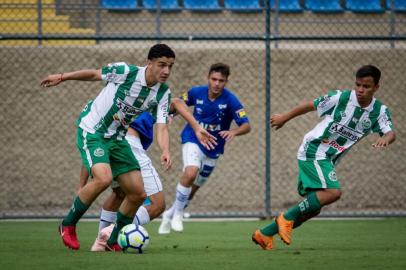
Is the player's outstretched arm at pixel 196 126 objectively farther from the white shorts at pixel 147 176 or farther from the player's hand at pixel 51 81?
→ the player's hand at pixel 51 81

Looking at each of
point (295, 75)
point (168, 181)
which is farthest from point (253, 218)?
point (295, 75)

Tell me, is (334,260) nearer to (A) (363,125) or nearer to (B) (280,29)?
(A) (363,125)

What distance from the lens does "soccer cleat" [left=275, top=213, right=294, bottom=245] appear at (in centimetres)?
799

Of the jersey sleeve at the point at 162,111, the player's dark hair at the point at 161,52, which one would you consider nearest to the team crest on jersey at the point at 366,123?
the jersey sleeve at the point at 162,111

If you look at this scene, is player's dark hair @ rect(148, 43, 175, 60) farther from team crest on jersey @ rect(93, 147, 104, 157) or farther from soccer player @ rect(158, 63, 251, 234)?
soccer player @ rect(158, 63, 251, 234)

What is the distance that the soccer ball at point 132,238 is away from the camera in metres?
7.52

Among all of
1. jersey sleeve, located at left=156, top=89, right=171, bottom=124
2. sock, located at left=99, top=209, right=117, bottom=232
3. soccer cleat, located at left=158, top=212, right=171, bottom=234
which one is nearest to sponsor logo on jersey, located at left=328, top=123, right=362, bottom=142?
jersey sleeve, located at left=156, top=89, right=171, bottom=124

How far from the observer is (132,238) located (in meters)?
7.51

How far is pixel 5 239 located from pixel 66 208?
4.52m

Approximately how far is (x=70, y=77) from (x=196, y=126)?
1859 mm

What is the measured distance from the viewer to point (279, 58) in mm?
14227

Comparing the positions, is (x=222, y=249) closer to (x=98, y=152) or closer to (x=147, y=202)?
(x=147, y=202)

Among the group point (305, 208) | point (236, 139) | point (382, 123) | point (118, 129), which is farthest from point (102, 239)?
point (236, 139)

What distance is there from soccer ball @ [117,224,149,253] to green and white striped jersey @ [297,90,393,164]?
195cm
